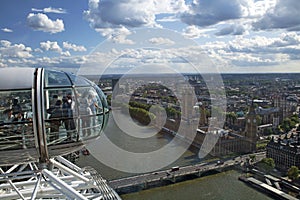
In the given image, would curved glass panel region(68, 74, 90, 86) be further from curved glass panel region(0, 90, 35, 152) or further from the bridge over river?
the bridge over river

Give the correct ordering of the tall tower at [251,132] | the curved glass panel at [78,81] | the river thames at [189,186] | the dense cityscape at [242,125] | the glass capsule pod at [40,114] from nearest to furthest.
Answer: the glass capsule pod at [40,114] < the curved glass panel at [78,81] < the river thames at [189,186] < the dense cityscape at [242,125] < the tall tower at [251,132]

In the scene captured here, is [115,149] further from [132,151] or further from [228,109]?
[228,109]

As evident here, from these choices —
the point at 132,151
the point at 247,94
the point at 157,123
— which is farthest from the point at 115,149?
the point at 247,94

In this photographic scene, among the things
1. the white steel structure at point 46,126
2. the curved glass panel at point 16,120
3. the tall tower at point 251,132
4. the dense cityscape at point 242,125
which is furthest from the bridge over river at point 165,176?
the curved glass panel at point 16,120

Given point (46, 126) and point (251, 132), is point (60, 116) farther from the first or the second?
point (251, 132)

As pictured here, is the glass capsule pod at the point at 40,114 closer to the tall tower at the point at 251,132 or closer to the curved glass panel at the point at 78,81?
the curved glass panel at the point at 78,81

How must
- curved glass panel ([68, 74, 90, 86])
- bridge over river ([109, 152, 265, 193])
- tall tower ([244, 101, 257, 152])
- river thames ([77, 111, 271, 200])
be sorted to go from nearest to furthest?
curved glass panel ([68, 74, 90, 86]), river thames ([77, 111, 271, 200]), bridge over river ([109, 152, 265, 193]), tall tower ([244, 101, 257, 152])

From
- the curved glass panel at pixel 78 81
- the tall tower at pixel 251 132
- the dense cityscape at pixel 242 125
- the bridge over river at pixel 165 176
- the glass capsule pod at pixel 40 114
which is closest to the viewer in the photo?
the glass capsule pod at pixel 40 114

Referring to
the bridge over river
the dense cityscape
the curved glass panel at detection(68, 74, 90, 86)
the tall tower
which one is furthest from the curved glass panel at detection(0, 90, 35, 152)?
the tall tower
